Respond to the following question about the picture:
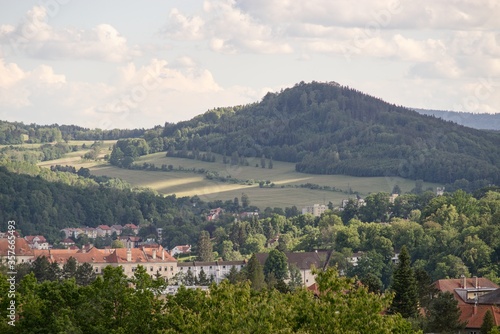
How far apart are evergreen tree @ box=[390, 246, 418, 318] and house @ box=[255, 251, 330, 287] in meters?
60.5

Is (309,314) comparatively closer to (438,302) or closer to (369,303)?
(369,303)

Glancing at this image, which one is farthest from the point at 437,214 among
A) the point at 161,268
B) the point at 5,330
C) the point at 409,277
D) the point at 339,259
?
the point at 5,330

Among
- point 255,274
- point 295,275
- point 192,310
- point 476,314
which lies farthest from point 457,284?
point 192,310

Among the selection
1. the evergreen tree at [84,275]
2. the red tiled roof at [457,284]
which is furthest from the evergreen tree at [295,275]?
the red tiled roof at [457,284]

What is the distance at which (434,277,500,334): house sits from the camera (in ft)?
292

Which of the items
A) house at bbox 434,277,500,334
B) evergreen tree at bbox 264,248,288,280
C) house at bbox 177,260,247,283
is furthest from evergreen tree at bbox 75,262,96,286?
house at bbox 434,277,500,334

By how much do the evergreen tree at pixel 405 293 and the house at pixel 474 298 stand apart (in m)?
3.68

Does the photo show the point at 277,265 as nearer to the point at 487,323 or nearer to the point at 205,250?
the point at 205,250

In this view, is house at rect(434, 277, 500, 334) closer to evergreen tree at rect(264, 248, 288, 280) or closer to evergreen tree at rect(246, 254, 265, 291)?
evergreen tree at rect(246, 254, 265, 291)

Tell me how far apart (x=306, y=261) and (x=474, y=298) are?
55544 millimetres

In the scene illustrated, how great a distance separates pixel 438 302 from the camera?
3366 inches

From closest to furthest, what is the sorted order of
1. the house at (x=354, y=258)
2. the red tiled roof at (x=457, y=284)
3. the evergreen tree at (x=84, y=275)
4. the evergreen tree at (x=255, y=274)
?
the red tiled roof at (x=457, y=284), the evergreen tree at (x=255, y=274), the evergreen tree at (x=84, y=275), the house at (x=354, y=258)

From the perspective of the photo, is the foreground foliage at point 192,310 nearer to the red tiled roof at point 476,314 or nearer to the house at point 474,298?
the red tiled roof at point 476,314

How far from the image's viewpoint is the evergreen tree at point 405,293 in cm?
8744
